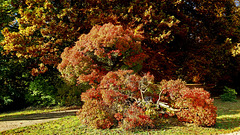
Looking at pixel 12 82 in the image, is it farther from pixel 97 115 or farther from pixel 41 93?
pixel 97 115

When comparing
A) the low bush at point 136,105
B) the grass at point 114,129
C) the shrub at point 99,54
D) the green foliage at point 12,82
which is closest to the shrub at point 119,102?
the low bush at point 136,105

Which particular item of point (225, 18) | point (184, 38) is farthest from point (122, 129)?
point (225, 18)

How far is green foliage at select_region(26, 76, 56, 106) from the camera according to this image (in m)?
9.72

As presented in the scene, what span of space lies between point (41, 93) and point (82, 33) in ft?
13.6

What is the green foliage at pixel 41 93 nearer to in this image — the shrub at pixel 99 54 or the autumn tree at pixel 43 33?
the autumn tree at pixel 43 33

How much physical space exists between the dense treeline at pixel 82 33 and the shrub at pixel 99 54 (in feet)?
5.14

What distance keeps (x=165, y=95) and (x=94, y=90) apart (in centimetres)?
281

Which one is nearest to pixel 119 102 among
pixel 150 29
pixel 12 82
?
pixel 150 29

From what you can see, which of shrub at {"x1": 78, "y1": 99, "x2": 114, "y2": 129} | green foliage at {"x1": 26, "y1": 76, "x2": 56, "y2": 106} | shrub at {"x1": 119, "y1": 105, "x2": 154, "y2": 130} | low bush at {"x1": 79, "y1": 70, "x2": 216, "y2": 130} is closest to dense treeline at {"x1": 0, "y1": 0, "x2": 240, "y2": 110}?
green foliage at {"x1": 26, "y1": 76, "x2": 56, "y2": 106}

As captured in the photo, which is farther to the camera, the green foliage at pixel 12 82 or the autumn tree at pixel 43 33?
the green foliage at pixel 12 82

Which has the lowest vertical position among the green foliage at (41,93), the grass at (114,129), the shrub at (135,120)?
the grass at (114,129)

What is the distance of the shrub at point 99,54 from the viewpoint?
643cm

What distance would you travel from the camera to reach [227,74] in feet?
43.6

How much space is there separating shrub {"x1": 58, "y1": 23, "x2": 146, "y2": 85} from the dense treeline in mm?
1567
